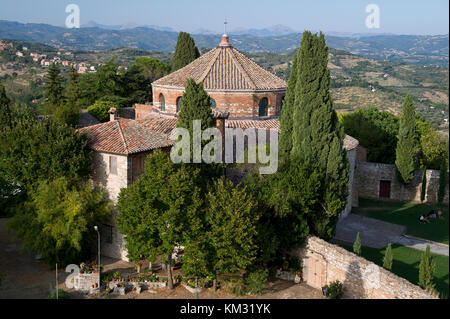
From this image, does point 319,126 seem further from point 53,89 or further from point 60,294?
point 53,89

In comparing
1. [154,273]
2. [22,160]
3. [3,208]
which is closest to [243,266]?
[154,273]

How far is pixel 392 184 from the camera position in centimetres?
3525

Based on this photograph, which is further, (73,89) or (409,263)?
(73,89)

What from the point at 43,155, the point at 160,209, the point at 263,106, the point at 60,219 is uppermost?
the point at 263,106

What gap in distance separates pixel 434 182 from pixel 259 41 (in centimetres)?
9330

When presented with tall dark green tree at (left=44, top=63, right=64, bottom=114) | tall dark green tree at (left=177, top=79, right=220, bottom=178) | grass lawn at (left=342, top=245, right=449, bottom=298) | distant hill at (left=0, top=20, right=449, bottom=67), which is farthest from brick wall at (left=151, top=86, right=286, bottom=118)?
distant hill at (left=0, top=20, right=449, bottom=67)

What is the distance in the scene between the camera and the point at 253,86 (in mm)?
29719

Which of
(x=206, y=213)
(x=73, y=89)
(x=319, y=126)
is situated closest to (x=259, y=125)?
(x=319, y=126)

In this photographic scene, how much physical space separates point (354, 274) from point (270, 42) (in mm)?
107712

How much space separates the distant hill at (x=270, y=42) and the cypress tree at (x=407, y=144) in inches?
983

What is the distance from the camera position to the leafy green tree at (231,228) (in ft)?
57.4

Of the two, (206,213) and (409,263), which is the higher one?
(206,213)

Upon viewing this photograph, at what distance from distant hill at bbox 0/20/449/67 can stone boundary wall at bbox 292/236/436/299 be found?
141 feet

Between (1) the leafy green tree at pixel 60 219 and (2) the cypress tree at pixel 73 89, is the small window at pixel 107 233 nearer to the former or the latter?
(1) the leafy green tree at pixel 60 219
